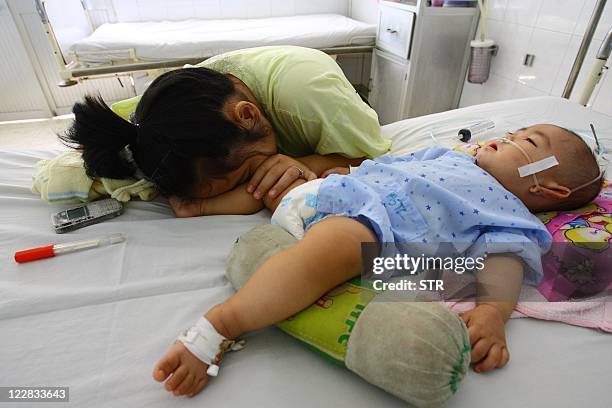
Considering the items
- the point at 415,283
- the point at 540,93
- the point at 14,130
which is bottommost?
the point at 14,130

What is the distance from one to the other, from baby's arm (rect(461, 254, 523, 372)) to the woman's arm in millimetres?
547

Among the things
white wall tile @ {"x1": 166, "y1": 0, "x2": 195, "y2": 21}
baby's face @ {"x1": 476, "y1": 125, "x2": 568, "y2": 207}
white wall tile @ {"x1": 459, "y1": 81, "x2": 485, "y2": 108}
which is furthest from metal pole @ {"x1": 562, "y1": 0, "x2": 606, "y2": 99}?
white wall tile @ {"x1": 166, "y1": 0, "x2": 195, "y2": 21}

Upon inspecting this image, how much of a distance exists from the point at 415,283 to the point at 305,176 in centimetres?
40

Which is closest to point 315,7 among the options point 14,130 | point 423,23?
point 423,23

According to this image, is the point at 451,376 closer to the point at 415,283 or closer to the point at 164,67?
the point at 415,283

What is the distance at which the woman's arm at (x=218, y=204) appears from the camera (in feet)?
2.93

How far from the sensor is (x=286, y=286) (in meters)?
0.56

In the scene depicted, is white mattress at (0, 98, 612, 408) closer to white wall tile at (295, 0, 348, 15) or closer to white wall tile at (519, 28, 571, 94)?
white wall tile at (519, 28, 571, 94)

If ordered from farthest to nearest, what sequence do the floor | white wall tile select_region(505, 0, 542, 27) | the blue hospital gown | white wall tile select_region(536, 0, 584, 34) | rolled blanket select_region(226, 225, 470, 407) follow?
1. the floor
2. white wall tile select_region(505, 0, 542, 27)
3. white wall tile select_region(536, 0, 584, 34)
4. the blue hospital gown
5. rolled blanket select_region(226, 225, 470, 407)

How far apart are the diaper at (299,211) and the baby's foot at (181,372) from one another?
305mm

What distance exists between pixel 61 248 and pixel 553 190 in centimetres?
107

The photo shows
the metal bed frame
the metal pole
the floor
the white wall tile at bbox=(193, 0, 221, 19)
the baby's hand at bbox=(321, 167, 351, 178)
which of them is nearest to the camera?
the baby's hand at bbox=(321, 167, 351, 178)

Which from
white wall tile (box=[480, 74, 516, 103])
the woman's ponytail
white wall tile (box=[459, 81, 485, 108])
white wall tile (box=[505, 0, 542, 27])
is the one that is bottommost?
white wall tile (box=[459, 81, 485, 108])

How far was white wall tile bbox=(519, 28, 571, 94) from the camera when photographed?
5.58ft
